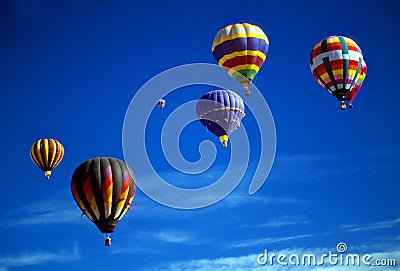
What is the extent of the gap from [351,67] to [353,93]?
6.68 feet

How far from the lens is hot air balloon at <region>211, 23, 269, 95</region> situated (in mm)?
38844

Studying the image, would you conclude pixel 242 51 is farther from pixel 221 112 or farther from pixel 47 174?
pixel 47 174

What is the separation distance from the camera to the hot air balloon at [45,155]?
5047 centimetres

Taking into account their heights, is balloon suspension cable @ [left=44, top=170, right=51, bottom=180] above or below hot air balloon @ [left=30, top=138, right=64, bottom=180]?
below

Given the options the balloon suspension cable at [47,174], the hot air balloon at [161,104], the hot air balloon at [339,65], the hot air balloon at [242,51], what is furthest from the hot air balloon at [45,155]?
the hot air balloon at [339,65]

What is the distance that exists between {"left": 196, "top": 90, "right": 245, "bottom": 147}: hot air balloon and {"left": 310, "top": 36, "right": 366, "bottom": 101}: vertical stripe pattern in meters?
5.35

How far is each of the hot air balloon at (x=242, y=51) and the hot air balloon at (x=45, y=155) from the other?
1623 cm

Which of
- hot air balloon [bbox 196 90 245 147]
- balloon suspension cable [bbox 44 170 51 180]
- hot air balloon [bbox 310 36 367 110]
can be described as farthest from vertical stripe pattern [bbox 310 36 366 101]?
balloon suspension cable [bbox 44 170 51 180]

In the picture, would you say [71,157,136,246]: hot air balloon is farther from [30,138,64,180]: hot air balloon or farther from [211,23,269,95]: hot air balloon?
[30,138,64,180]: hot air balloon

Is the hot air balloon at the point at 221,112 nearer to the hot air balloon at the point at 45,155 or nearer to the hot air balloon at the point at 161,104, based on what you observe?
the hot air balloon at the point at 161,104

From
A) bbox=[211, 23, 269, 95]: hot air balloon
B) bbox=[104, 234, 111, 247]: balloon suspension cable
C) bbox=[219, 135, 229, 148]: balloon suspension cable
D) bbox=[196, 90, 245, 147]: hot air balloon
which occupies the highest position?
bbox=[211, 23, 269, 95]: hot air balloon

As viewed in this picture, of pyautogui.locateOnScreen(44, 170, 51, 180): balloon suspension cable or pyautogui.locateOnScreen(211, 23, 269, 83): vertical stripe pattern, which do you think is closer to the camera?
pyautogui.locateOnScreen(211, 23, 269, 83): vertical stripe pattern

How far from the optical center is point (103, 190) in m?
36.8

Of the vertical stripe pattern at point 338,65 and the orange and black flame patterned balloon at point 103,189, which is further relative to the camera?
the vertical stripe pattern at point 338,65
